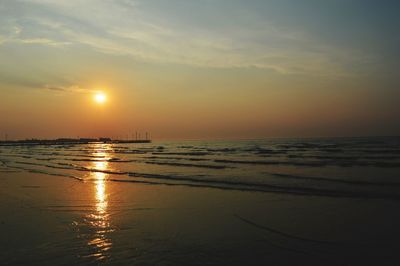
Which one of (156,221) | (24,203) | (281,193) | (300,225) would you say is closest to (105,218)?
(156,221)

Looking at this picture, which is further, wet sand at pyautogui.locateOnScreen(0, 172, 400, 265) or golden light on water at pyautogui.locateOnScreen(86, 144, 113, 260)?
golden light on water at pyautogui.locateOnScreen(86, 144, 113, 260)

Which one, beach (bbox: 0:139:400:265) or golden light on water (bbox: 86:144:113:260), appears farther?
golden light on water (bbox: 86:144:113:260)

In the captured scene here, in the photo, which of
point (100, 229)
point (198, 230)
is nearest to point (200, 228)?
point (198, 230)

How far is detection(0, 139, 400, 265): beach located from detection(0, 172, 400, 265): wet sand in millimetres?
22

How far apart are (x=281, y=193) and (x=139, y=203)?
5905 millimetres

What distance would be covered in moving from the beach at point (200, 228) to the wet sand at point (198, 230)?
22 millimetres

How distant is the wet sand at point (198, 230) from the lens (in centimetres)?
675

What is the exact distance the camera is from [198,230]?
883 cm

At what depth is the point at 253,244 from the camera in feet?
25.0

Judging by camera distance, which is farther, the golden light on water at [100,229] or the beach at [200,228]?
the golden light on water at [100,229]

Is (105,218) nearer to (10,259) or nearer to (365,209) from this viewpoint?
(10,259)

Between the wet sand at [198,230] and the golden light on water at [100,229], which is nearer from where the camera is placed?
the wet sand at [198,230]

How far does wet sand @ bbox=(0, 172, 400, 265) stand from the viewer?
675 centimetres

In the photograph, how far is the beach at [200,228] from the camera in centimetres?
677
